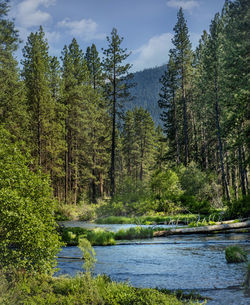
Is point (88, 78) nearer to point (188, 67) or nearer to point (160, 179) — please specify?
point (188, 67)

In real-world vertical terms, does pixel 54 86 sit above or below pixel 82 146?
above

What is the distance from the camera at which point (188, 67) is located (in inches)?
1586

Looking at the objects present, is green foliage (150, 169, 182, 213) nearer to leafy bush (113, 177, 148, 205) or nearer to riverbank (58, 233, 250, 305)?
leafy bush (113, 177, 148, 205)

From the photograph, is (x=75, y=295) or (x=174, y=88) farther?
(x=174, y=88)

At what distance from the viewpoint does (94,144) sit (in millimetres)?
41656

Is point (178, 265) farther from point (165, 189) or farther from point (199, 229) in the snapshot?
point (165, 189)

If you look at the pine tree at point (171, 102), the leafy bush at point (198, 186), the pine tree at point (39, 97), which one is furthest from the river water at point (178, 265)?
the pine tree at point (171, 102)

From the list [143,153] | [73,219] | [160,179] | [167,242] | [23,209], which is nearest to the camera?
[23,209]

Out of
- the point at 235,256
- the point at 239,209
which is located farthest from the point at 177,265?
A: the point at 239,209

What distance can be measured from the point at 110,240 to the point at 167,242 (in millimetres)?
2919

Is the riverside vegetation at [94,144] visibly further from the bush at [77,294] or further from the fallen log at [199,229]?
the fallen log at [199,229]

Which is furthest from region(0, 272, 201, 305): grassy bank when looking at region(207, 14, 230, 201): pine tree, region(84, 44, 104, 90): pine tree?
region(84, 44, 104, 90): pine tree

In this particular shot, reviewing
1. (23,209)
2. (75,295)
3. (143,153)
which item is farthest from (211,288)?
(143,153)

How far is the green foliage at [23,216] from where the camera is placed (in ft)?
23.0
